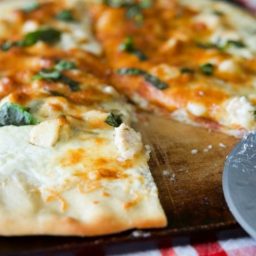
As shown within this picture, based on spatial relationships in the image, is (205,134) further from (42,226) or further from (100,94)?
(42,226)

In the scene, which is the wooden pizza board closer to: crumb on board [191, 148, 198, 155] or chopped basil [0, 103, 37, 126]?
crumb on board [191, 148, 198, 155]

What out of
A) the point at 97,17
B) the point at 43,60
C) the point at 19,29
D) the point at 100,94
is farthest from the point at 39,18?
the point at 100,94

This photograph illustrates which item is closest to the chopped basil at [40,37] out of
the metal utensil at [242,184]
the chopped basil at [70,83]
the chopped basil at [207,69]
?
the chopped basil at [70,83]

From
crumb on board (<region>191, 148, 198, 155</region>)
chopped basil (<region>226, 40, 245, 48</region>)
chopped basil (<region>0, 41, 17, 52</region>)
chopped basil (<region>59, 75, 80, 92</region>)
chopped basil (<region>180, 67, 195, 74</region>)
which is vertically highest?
chopped basil (<region>226, 40, 245, 48</region>)

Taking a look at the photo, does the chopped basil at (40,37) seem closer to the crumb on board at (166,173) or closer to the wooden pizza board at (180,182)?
the wooden pizza board at (180,182)

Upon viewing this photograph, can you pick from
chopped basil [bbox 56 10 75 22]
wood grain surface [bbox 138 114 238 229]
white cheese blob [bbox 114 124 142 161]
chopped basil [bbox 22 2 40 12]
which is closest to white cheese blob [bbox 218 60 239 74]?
wood grain surface [bbox 138 114 238 229]

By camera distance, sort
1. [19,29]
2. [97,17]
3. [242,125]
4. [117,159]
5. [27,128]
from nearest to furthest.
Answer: [117,159] < [27,128] < [242,125] < [19,29] < [97,17]

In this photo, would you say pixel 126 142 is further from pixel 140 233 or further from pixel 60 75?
pixel 60 75

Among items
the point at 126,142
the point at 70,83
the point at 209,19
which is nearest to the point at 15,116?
the point at 70,83
